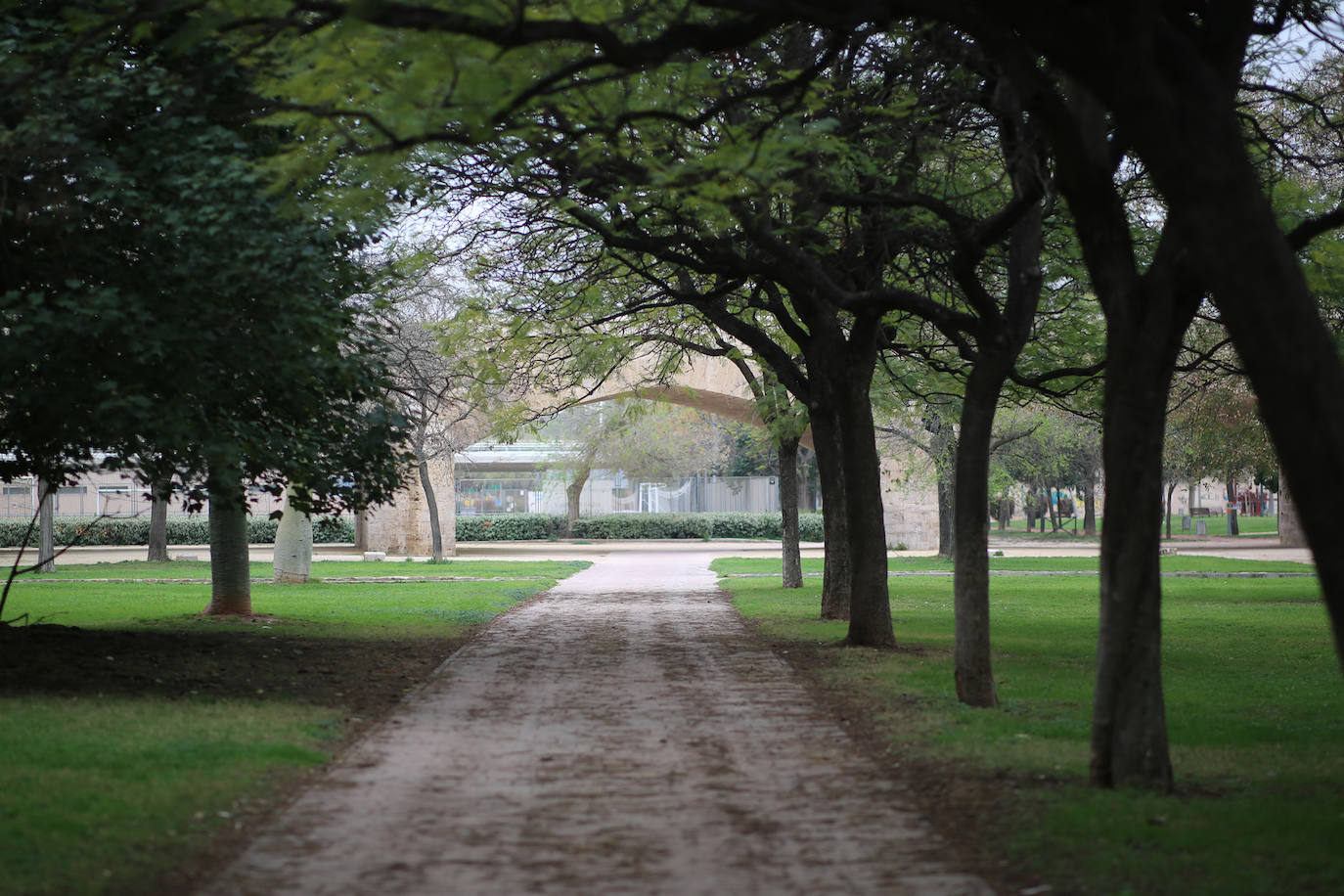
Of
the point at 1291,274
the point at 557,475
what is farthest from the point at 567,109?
the point at 557,475

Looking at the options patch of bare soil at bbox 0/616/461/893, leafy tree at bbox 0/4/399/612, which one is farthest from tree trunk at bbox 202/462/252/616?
leafy tree at bbox 0/4/399/612

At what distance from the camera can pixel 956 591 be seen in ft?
32.3

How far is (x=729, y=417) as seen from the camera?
3766cm

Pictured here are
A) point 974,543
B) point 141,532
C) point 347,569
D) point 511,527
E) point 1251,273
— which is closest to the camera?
point 1251,273

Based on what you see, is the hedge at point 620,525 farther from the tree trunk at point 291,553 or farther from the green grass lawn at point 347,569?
the tree trunk at point 291,553

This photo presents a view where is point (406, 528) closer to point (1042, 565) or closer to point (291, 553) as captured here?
point (291, 553)

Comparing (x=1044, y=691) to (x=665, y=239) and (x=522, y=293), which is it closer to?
(x=665, y=239)

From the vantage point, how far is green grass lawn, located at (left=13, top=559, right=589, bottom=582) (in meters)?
27.6

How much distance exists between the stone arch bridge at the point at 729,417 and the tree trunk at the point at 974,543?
19.4 meters

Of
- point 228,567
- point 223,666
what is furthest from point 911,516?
point 223,666

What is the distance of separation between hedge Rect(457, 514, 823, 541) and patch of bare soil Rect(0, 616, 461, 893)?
3527 cm

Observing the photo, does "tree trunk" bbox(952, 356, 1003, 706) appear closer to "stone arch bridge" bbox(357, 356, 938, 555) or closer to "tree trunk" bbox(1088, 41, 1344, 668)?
"tree trunk" bbox(1088, 41, 1344, 668)

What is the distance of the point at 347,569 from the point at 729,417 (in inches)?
487

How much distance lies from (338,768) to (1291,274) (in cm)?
547
